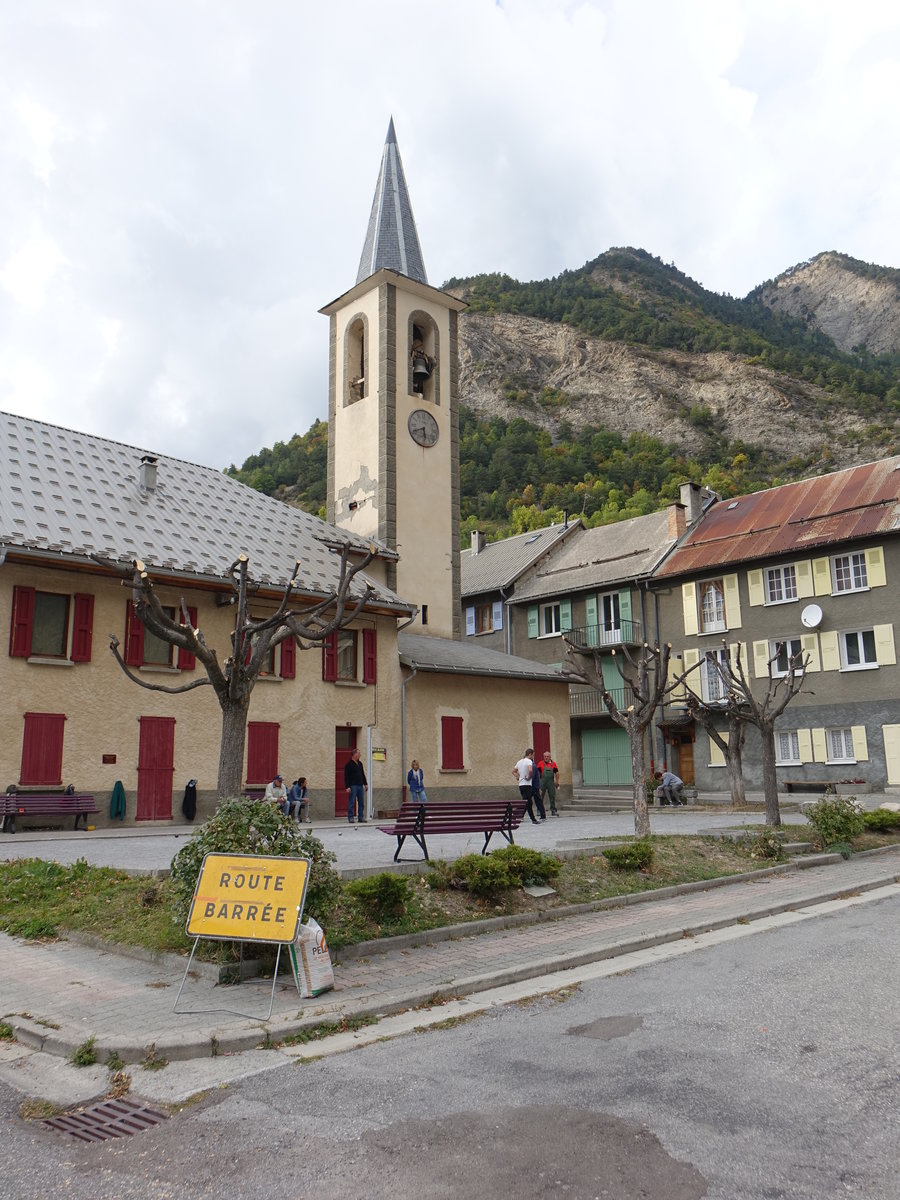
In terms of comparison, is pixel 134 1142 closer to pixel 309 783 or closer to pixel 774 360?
pixel 309 783

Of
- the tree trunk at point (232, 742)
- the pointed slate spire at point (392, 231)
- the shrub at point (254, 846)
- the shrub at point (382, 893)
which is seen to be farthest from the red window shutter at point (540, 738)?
the shrub at point (254, 846)

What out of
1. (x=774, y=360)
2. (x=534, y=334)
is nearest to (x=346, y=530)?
(x=774, y=360)

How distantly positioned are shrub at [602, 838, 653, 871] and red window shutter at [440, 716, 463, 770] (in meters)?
15.1

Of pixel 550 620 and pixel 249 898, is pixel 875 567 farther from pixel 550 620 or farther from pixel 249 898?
pixel 249 898

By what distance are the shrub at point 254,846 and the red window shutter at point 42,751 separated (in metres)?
12.9

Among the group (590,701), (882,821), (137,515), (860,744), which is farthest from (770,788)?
(590,701)

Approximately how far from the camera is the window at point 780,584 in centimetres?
3416

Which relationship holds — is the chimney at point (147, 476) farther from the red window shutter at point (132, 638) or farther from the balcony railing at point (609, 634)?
the balcony railing at point (609, 634)

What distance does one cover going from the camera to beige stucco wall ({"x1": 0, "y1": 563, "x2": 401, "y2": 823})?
1964 cm

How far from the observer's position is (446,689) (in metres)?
27.7

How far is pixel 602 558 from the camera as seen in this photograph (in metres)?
41.9

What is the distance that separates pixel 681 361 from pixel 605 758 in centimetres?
9356

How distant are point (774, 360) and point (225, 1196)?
116 m

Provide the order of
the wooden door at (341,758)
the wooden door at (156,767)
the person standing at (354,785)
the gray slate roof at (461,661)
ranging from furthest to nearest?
the gray slate roof at (461,661) < the wooden door at (341,758) < the person standing at (354,785) < the wooden door at (156,767)
